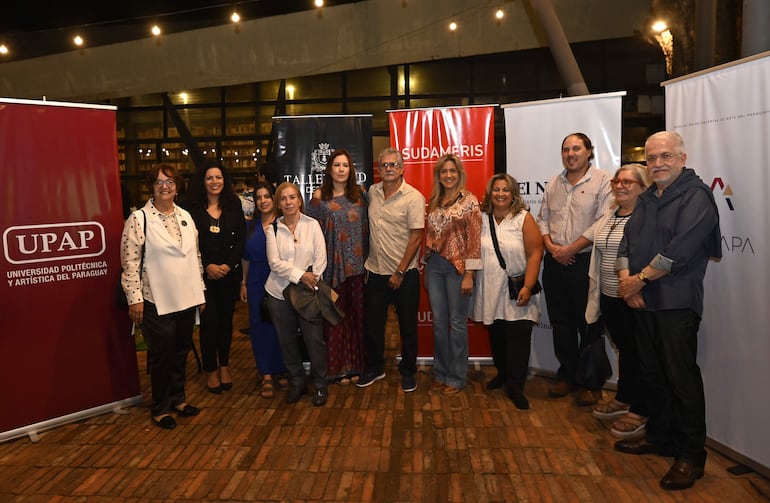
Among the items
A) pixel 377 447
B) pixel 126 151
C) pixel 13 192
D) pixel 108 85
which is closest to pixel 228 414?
pixel 377 447

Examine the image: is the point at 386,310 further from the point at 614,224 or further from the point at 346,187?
the point at 614,224

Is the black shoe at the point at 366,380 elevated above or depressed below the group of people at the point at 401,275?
below

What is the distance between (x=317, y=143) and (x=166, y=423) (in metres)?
2.50

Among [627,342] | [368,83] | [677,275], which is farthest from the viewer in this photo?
[368,83]

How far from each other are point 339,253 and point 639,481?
230 centimetres

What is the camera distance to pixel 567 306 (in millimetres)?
3482

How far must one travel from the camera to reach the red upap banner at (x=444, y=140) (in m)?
4.13

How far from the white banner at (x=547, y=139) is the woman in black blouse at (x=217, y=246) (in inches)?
86.8

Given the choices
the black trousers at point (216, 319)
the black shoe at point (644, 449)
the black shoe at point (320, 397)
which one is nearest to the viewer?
the black shoe at point (644, 449)

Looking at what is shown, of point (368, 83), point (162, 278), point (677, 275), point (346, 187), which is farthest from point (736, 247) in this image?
point (368, 83)

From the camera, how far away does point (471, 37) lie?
27.6ft

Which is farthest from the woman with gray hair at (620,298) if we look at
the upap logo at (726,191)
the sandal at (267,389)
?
the sandal at (267,389)

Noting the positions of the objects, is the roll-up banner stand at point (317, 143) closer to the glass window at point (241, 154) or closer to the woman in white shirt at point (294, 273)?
the woman in white shirt at point (294, 273)

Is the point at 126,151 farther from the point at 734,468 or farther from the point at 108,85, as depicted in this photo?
the point at 734,468
